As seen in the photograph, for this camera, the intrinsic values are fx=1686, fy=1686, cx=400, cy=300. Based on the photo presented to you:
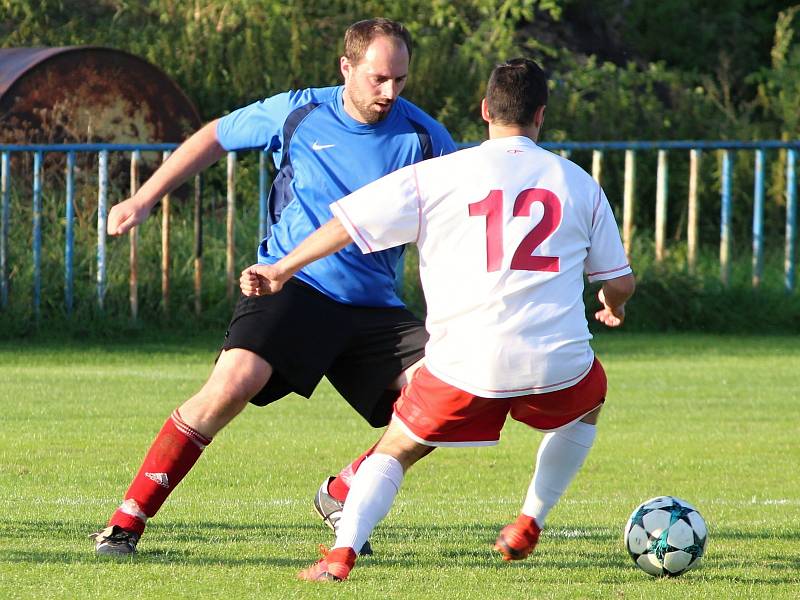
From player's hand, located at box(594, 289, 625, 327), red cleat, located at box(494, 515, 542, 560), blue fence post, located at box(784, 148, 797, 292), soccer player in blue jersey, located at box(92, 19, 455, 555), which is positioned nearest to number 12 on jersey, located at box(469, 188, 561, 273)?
player's hand, located at box(594, 289, 625, 327)

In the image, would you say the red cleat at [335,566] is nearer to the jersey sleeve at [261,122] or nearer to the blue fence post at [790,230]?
the jersey sleeve at [261,122]

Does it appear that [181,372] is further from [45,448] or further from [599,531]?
[599,531]

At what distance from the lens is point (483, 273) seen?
204 inches

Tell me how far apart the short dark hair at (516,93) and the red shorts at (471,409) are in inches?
33.0

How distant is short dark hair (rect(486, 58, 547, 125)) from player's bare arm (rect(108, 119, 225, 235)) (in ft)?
4.39

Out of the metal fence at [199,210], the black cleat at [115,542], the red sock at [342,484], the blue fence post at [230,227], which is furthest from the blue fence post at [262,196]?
the black cleat at [115,542]

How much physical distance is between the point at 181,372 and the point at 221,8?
8.68 m

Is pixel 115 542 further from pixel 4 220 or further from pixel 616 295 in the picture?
pixel 4 220

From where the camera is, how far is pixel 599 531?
6.60 metres

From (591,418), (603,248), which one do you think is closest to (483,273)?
(603,248)

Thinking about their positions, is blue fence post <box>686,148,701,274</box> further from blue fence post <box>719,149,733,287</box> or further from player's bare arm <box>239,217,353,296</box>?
player's bare arm <box>239,217,353,296</box>

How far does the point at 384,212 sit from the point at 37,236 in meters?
10.3

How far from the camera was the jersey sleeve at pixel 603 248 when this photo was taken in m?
5.38

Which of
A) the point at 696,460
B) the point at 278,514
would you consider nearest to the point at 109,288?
the point at 696,460
